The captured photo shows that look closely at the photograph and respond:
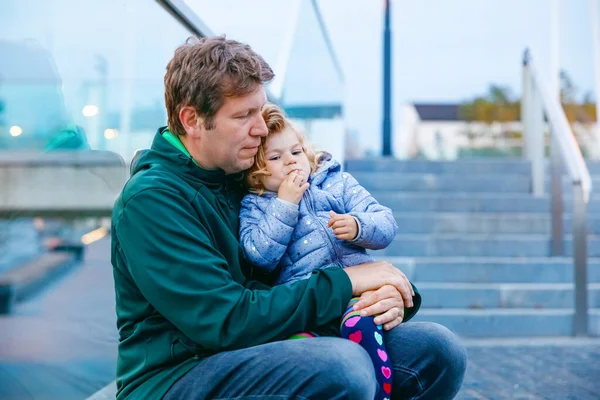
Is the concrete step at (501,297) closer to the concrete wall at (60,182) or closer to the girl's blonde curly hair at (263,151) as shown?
the concrete wall at (60,182)

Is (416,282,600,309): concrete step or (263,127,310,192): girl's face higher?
(263,127,310,192): girl's face

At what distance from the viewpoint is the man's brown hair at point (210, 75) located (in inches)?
65.3

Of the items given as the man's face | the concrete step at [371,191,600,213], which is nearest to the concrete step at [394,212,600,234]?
the concrete step at [371,191,600,213]

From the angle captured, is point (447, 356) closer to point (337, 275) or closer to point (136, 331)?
point (337, 275)

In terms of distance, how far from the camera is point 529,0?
37.9 ft

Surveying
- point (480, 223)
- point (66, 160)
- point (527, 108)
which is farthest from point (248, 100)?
point (527, 108)

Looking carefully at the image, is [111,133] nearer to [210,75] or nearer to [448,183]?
[210,75]

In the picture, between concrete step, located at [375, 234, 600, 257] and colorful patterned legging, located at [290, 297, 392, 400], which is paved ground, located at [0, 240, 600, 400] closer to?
colorful patterned legging, located at [290, 297, 392, 400]

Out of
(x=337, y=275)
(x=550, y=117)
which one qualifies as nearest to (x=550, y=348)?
(x=550, y=117)

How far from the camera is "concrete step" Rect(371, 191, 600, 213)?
21.7ft

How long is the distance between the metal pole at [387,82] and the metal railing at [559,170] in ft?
8.24

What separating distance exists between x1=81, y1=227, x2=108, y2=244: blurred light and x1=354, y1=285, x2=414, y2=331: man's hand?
1.99 metres

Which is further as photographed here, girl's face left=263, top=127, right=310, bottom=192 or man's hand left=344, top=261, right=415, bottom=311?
girl's face left=263, top=127, right=310, bottom=192

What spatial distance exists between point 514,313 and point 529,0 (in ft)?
26.6
